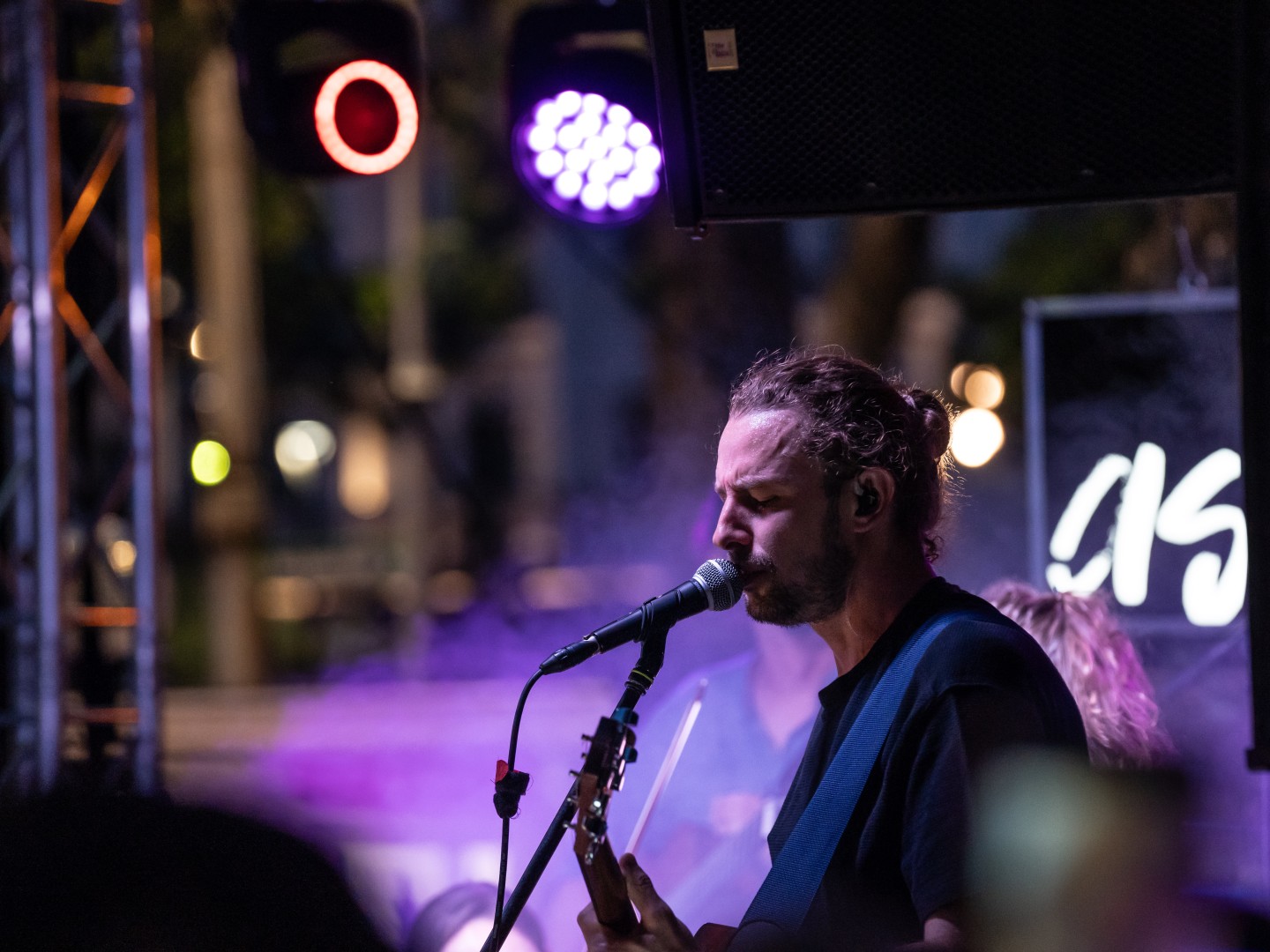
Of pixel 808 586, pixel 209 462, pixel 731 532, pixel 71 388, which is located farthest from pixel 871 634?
pixel 209 462

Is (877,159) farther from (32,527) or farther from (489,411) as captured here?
(489,411)

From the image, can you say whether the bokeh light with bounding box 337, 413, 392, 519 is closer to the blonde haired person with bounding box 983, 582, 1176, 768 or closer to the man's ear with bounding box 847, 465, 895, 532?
the blonde haired person with bounding box 983, 582, 1176, 768

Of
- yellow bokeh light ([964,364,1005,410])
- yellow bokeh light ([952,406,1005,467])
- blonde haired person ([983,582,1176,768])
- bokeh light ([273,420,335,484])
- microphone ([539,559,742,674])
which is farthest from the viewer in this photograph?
bokeh light ([273,420,335,484])

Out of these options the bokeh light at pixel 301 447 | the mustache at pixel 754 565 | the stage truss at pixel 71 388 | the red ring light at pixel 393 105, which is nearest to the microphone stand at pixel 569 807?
the mustache at pixel 754 565

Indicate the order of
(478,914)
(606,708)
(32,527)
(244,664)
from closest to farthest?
(478,914)
(32,527)
(606,708)
(244,664)

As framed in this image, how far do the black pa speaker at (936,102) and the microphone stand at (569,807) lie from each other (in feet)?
2.68

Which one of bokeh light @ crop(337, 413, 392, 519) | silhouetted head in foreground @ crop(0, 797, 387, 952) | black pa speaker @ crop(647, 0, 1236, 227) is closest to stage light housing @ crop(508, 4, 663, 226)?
black pa speaker @ crop(647, 0, 1236, 227)

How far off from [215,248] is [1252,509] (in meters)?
10.9

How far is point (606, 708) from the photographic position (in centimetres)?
764

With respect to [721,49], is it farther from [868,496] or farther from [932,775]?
[932,775]

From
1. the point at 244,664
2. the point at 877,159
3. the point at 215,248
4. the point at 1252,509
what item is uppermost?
the point at 215,248

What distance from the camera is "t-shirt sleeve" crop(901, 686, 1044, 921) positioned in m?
1.66

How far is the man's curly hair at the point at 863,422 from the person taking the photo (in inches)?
A: 80.0

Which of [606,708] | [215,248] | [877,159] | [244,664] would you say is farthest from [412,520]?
[877,159]
